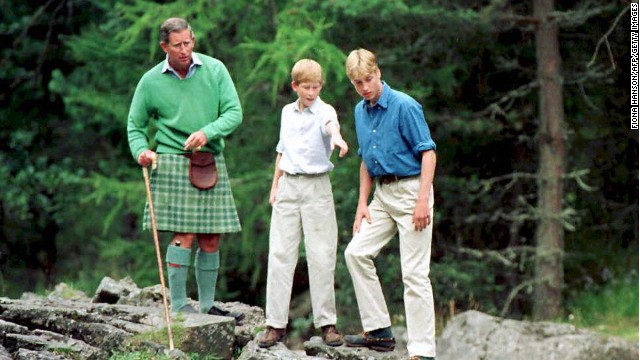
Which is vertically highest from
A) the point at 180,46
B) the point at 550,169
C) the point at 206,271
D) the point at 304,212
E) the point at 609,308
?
the point at 180,46

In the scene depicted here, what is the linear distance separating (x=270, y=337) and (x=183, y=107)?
51.4 inches

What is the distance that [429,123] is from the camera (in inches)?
491

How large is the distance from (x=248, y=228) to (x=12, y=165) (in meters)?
3.79

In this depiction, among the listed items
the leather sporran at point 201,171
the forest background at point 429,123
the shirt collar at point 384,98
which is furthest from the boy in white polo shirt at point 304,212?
the forest background at point 429,123

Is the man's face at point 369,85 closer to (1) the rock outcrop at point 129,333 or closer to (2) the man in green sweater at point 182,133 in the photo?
(2) the man in green sweater at point 182,133

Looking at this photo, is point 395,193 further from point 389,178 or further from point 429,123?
point 429,123

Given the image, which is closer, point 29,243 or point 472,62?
point 472,62

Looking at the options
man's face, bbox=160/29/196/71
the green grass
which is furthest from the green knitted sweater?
the green grass

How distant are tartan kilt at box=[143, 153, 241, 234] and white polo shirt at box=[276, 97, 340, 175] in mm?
612

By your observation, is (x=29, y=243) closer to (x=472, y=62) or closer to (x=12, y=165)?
(x=12, y=165)

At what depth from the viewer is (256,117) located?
40.7 feet

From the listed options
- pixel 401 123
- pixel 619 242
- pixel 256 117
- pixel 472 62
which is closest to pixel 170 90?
pixel 401 123

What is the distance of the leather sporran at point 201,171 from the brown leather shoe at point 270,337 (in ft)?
2.81

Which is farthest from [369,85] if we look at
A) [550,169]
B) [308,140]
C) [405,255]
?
[550,169]
